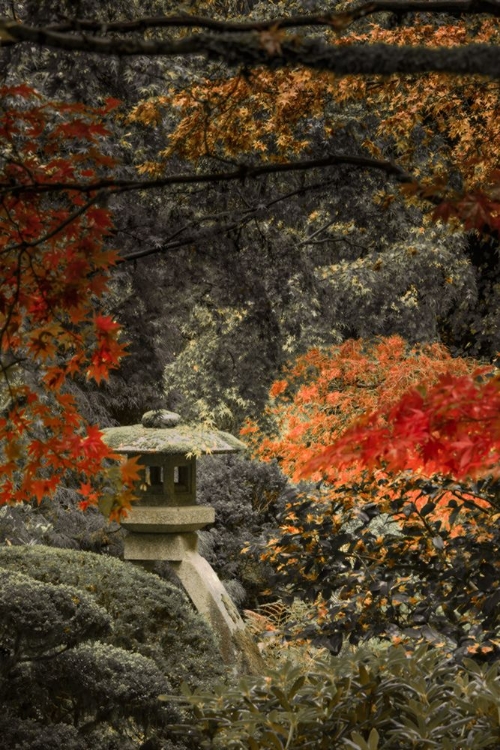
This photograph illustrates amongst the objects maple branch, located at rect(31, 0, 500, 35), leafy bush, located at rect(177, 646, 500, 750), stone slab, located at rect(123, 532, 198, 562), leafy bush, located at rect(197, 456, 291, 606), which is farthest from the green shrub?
leafy bush, located at rect(197, 456, 291, 606)

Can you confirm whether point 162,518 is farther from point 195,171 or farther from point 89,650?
point 195,171

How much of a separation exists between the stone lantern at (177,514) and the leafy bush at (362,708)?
4946 millimetres

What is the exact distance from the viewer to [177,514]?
877 centimetres


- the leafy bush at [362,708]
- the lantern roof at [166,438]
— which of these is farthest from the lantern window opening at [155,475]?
the leafy bush at [362,708]

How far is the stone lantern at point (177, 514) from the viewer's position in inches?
336

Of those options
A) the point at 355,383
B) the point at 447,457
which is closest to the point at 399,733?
the point at 447,457

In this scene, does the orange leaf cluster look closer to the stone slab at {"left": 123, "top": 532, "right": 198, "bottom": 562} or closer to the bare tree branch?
the bare tree branch

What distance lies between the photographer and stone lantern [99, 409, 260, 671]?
8.55 metres

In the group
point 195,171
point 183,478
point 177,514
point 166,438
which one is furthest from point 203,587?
point 195,171

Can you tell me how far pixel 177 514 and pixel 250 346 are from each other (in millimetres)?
2852

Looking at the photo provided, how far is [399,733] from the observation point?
314 centimetres

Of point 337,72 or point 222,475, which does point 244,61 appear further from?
point 222,475

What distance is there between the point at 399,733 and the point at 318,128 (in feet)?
11.0

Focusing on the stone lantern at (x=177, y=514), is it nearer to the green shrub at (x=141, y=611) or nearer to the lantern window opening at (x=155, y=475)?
A: the lantern window opening at (x=155, y=475)
